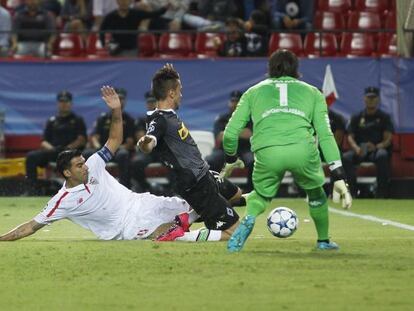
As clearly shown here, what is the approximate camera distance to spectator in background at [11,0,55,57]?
2116 centimetres

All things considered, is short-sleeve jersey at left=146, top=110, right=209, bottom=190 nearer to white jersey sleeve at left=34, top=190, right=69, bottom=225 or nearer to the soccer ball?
the soccer ball

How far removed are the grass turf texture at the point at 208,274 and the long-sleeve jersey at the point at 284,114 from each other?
100 cm

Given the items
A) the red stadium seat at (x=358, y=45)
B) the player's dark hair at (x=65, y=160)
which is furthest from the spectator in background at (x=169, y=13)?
the player's dark hair at (x=65, y=160)

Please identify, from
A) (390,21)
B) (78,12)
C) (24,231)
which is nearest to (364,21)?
(390,21)

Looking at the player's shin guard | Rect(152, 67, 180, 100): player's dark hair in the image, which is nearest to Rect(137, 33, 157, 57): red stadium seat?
Rect(152, 67, 180, 100): player's dark hair

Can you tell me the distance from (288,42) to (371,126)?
8.17ft

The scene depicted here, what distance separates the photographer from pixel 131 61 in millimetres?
20609

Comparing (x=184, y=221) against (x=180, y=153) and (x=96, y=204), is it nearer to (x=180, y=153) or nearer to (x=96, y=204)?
(x=180, y=153)

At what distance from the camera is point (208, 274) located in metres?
9.35

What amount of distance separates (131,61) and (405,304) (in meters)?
13.2

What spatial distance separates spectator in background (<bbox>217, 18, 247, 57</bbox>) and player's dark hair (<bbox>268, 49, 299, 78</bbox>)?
32.9 feet

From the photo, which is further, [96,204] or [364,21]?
[364,21]

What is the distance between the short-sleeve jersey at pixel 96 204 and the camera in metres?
11.8

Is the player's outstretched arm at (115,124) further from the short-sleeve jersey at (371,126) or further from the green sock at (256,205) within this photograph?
the short-sleeve jersey at (371,126)
